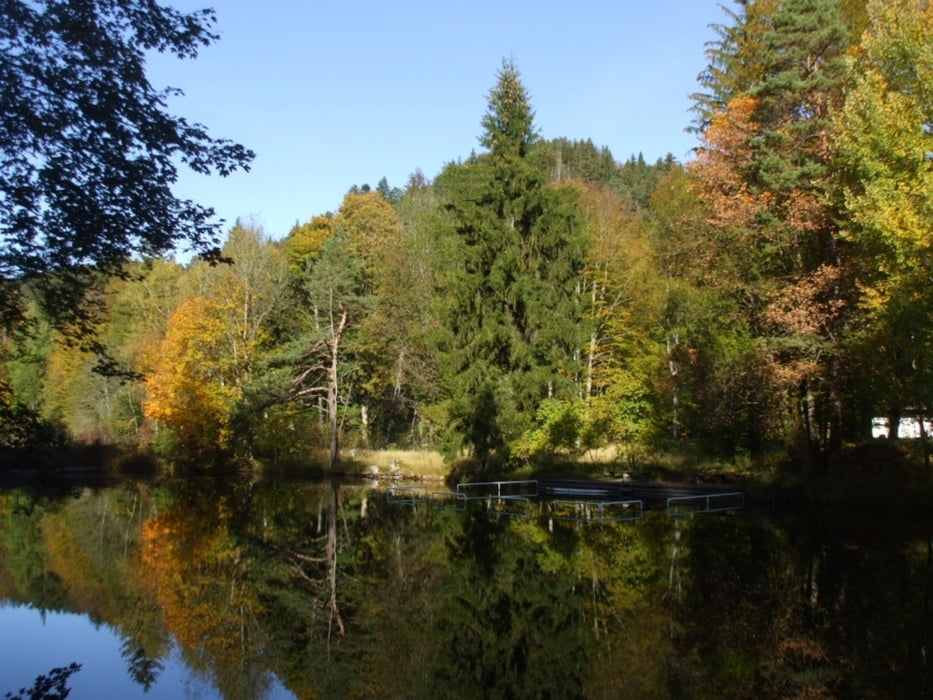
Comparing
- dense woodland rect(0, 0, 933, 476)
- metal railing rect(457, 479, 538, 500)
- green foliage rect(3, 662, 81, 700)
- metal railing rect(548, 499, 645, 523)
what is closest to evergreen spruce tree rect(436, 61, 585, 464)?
dense woodland rect(0, 0, 933, 476)

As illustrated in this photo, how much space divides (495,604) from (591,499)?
1468 centimetres

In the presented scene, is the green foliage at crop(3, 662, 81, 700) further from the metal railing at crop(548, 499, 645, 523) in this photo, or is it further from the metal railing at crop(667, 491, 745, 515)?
the metal railing at crop(667, 491, 745, 515)

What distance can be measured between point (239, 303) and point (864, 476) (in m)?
30.9

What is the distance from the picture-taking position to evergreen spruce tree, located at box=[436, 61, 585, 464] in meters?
30.6

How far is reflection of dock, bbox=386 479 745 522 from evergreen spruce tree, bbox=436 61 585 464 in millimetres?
2852

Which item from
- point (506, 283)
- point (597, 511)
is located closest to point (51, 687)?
Result: point (597, 511)

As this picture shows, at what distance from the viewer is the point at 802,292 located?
22.4 meters

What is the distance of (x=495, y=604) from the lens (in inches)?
504

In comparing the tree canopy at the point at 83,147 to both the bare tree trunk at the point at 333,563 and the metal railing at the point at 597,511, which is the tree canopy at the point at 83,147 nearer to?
the bare tree trunk at the point at 333,563

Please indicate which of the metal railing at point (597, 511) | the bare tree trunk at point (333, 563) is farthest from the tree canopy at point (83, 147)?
the metal railing at point (597, 511)

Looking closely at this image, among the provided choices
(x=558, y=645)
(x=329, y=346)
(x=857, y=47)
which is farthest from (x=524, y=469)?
(x=558, y=645)

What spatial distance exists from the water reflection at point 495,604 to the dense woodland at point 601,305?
4.09 m

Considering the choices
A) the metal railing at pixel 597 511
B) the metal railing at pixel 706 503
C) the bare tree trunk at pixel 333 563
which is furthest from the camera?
the metal railing at pixel 706 503

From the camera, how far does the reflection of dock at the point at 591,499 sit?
938 inches
